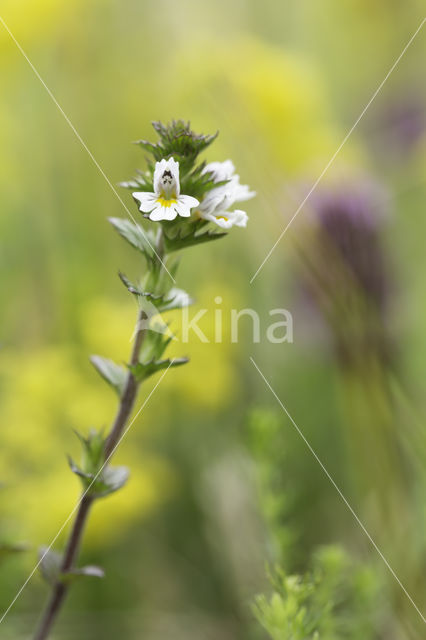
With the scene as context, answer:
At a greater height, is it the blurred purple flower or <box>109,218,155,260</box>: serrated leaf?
the blurred purple flower

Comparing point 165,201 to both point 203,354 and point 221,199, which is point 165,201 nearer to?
point 221,199

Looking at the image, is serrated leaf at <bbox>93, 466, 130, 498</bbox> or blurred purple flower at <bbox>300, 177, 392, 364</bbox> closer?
serrated leaf at <bbox>93, 466, 130, 498</bbox>

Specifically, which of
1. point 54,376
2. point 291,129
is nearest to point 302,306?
point 291,129

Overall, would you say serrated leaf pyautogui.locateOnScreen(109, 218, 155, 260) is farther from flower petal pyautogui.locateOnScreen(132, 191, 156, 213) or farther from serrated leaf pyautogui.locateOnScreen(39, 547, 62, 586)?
serrated leaf pyautogui.locateOnScreen(39, 547, 62, 586)

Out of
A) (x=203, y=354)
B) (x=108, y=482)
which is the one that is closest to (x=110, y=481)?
(x=108, y=482)

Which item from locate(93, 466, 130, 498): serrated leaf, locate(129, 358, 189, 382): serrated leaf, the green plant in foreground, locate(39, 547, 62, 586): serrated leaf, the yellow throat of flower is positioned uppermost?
the yellow throat of flower

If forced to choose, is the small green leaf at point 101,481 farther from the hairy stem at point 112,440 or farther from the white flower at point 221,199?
the white flower at point 221,199

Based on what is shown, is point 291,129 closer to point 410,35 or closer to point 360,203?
point 360,203

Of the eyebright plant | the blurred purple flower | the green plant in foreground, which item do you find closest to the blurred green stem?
the eyebright plant
